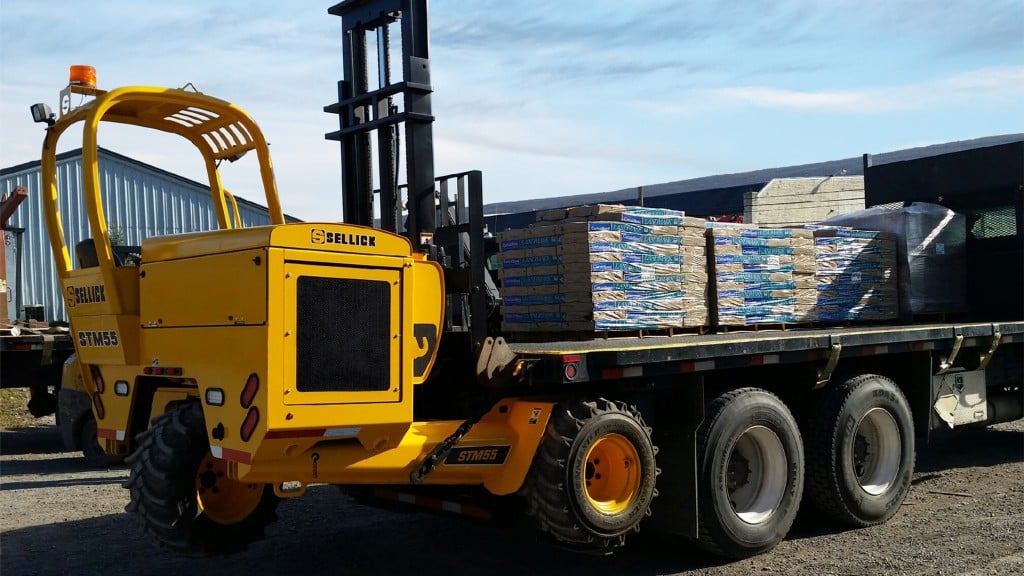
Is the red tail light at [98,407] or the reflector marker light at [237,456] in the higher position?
the red tail light at [98,407]

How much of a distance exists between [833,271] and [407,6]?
462 centimetres

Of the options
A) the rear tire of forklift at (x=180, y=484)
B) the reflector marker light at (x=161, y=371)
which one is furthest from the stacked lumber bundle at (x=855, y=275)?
the reflector marker light at (x=161, y=371)

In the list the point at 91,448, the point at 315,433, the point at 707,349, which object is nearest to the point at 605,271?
the point at 707,349

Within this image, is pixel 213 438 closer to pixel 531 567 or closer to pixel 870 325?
pixel 531 567

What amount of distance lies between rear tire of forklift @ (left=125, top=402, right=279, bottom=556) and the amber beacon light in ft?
6.50

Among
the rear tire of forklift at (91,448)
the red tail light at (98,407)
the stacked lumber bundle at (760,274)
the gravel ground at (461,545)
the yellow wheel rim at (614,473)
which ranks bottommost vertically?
the gravel ground at (461,545)

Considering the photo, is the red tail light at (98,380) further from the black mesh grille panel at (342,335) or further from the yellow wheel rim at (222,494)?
the black mesh grille panel at (342,335)

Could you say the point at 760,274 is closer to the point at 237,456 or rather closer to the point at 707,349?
the point at 707,349

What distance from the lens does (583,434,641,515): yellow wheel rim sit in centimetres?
566

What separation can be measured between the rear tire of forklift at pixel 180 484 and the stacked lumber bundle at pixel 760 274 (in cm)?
398

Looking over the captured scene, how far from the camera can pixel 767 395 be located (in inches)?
263

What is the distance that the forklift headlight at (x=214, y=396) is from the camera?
15.6 feet

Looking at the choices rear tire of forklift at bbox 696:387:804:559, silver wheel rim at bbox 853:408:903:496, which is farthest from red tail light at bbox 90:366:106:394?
silver wheel rim at bbox 853:408:903:496

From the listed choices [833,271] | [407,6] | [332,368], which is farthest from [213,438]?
[833,271]
